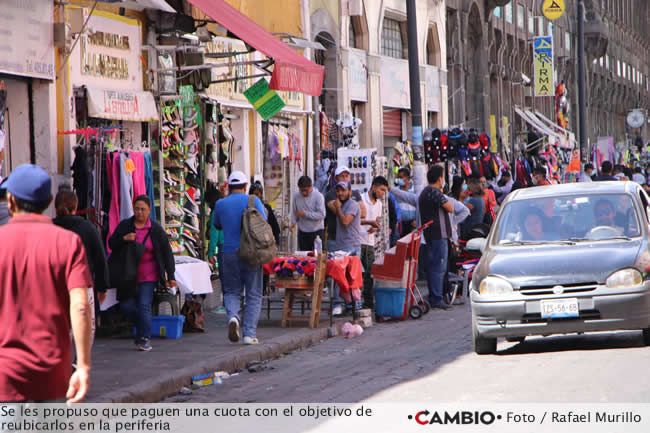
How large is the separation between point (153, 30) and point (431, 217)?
4.54 m

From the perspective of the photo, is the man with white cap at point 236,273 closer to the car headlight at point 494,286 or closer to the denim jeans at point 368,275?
the car headlight at point 494,286

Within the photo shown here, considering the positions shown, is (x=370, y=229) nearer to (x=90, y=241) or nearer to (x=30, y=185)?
(x=90, y=241)

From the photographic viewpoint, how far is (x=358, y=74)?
30281 mm

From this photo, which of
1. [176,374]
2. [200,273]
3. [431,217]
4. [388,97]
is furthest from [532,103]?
[176,374]

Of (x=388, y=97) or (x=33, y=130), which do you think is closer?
(x=33, y=130)

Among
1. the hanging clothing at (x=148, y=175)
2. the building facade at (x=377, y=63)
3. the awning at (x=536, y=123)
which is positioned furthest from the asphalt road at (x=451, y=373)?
the awning at (x=536, y=123)

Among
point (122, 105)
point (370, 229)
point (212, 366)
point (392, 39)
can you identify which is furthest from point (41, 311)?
point (392, 39)

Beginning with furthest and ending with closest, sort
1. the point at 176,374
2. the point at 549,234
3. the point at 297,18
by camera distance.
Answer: the point at 297,18 < the point at 549,234 < the point at 176,374

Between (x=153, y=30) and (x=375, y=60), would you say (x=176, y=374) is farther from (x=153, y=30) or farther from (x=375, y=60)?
(x=375, y=60)

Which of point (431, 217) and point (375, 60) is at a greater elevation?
point (375, 60)

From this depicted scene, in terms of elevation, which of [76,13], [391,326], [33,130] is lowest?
[391,326]

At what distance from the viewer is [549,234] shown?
43.8ft

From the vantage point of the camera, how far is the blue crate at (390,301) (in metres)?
18.3

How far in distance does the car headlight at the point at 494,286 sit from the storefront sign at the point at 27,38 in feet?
18.4
